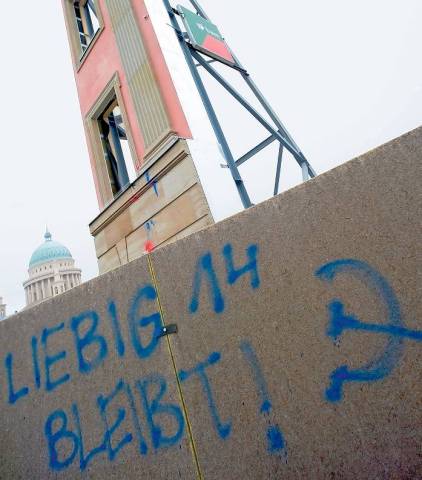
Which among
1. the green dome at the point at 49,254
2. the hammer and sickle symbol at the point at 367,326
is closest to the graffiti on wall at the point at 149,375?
Answer: the hammer and sickle symbol at the point at 367,326

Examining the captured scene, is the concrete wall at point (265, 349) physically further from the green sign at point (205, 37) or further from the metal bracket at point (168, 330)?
the green sign at point (205, 37)

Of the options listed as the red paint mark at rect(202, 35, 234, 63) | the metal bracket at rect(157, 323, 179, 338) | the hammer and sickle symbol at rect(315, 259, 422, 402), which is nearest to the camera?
the hammer and sickle symbol at rect(315, 259, 422, 402)

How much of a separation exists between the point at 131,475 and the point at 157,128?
4.28m

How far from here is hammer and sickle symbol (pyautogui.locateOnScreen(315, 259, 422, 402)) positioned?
1.58 metres

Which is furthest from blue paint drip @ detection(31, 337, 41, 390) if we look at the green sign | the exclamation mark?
the green sign

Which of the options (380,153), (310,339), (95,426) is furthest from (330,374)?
(95,426)

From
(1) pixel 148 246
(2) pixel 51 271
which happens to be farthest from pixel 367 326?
(2) pixel 51 271

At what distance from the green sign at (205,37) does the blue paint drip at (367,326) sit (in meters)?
5.46

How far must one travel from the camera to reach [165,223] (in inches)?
191

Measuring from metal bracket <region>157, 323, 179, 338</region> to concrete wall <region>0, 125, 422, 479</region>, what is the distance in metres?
0.03

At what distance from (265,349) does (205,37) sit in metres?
6.30

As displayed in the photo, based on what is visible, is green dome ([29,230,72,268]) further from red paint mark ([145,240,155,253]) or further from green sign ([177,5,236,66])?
red paint mark ([145,240,155,253])

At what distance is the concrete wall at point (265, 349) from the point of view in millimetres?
1604

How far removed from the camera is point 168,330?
2211mm
